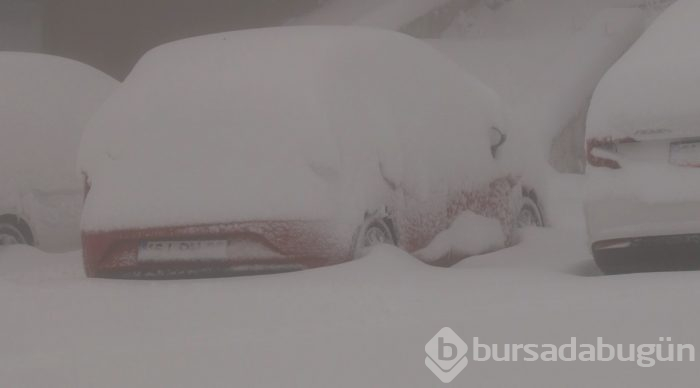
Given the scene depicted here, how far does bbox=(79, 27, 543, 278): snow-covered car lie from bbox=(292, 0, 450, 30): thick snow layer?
8.52 m

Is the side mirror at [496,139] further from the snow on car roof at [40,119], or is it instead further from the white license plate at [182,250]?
the snow on car roof at [40,119]

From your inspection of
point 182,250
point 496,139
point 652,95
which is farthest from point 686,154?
point 182,250

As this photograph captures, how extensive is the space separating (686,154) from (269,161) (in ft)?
6.86

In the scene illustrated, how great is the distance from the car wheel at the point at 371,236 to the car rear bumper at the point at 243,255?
0.09 metres

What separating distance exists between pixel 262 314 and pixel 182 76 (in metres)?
2.30

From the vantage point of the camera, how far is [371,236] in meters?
6.71

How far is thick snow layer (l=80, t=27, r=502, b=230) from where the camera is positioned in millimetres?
6398

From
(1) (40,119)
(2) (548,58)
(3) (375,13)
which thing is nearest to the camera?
(1) (40,119)

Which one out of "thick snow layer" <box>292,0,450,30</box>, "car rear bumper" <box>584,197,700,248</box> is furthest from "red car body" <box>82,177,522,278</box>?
"thick snow layer" <box>292,0,450,30</box>

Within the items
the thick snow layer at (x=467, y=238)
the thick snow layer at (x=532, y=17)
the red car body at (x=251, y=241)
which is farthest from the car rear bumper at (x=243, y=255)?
the thick snow layer at (x=532, y=17)

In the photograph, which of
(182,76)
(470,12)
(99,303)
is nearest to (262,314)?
(99,303)

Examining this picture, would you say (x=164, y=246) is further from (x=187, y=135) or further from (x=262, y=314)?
(x=262, y=314)

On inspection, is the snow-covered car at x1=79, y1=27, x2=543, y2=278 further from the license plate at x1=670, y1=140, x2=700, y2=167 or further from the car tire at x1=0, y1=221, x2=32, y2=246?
the car tire at x1=0, y1=221, x2=32, y2=246

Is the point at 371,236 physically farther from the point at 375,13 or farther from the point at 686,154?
the point at 375,13
